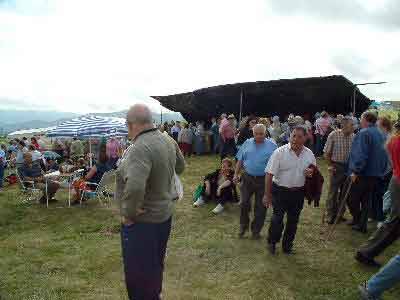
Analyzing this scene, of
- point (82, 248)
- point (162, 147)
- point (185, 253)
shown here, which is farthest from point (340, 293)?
point (82, 248)

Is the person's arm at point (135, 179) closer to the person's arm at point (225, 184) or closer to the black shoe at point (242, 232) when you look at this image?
the black shoe at point (242, 232)

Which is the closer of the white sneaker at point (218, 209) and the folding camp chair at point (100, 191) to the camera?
the white sneaker at point (218, 209)

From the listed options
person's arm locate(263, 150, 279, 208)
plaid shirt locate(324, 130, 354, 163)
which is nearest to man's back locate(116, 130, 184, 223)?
person's arm locate(263, 150, 279, 208)

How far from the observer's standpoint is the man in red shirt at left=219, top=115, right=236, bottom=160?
535 inches

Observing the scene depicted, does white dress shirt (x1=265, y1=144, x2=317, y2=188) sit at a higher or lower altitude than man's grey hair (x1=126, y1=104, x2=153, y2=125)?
lower

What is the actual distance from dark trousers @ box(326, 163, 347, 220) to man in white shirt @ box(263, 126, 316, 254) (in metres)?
1.76

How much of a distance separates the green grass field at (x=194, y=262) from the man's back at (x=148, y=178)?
1814 mm

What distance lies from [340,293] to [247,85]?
1375 centimetres

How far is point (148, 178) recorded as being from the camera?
325cm

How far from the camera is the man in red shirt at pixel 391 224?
4.61 meters

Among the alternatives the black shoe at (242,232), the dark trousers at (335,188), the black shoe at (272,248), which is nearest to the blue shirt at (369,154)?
the dark trousers at (335,188)

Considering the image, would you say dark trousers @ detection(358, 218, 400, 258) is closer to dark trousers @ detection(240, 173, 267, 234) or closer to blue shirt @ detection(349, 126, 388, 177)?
blue shirt @ detection(349, 126, 388, 177)

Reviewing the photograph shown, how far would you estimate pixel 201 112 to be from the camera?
22.2 m

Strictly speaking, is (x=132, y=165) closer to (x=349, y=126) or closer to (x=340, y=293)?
(x=340, y=293)
